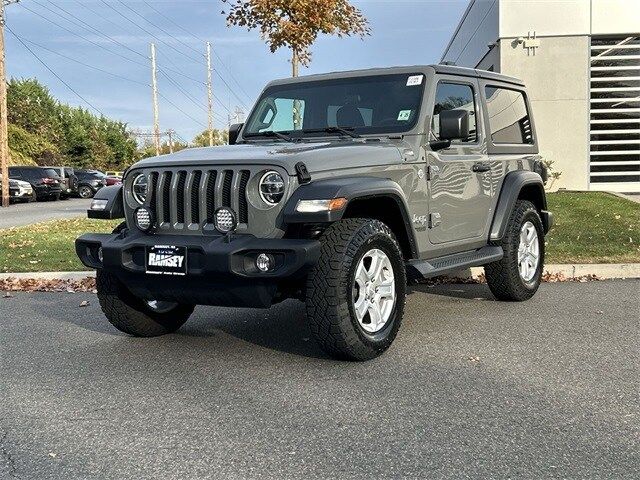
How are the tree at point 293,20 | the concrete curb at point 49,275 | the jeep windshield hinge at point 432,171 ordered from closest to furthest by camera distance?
the jeep windshield hinge at point 432,171
the concrete curb at point 49,275
the tree at point 293,20

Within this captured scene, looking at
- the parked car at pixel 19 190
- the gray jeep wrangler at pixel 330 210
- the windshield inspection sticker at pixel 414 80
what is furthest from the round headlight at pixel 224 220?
the parked car at pixel 19 190

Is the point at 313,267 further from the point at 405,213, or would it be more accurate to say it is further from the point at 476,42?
the point at 476,42

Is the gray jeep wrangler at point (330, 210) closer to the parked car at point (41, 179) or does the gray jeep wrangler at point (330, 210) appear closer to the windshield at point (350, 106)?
A: the windshield at point (350, 106)

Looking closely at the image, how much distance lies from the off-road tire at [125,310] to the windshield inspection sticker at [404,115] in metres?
2.38

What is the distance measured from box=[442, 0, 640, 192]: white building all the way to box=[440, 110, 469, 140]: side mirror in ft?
62.9

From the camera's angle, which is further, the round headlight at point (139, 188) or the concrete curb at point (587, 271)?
the concrete curb at point (587, 271)

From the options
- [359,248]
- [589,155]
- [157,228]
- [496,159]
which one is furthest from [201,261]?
[589,155]

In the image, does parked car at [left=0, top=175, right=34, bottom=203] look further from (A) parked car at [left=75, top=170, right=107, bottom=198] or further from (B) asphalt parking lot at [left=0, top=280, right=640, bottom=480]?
(B) asphalt parking lot at [left=0, top=280, right=640, bottom=480]

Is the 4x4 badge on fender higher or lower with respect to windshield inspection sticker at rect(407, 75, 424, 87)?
lower

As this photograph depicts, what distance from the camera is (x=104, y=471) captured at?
3197 millimetres

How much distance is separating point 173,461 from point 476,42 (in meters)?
29.2

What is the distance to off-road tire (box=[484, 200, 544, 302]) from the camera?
673 centimetres

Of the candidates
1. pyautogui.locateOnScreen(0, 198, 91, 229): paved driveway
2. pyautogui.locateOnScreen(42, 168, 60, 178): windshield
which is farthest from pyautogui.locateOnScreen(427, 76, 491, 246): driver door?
pyautogui.locateOnScreen(42, 168, 60, 178): windshield

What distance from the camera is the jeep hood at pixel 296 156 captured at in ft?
15.6
